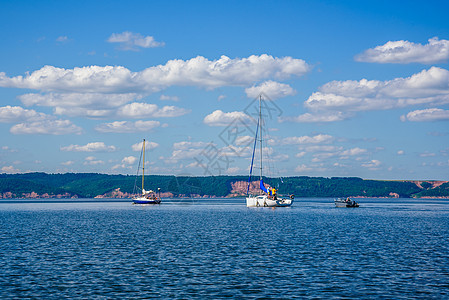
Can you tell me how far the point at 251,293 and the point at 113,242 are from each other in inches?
1527

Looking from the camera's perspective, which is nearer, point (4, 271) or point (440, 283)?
point (440, 283)

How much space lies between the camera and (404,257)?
56.2 meters

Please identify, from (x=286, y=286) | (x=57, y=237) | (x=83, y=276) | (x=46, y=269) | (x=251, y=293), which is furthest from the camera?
(x=57, y=237)

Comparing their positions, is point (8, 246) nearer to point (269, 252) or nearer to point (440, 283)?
point (269, 252)

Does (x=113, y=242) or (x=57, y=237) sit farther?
(x=57, y=237)

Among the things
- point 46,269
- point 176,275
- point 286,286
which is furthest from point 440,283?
point 46,269

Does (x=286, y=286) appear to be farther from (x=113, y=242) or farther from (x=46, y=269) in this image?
(x=113, y=242)

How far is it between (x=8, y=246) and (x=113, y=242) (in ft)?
45.7

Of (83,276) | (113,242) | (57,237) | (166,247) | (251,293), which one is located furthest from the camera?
(57,237)

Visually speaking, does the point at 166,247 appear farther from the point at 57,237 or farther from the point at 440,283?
the point at 440,283

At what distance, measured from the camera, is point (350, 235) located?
274 ft

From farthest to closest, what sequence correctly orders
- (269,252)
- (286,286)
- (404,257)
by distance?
(269,252) < (404,257) < (286,286)

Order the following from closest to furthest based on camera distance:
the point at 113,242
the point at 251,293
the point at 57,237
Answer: the point at 251,293 → the point at 113,242 → the point at 57,237

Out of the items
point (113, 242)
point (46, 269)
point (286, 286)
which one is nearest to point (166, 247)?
point (113, 242)
